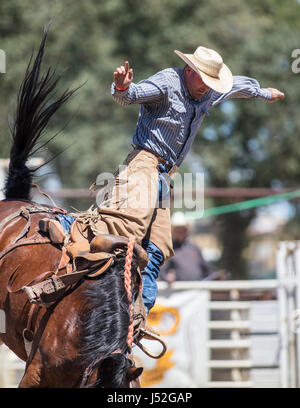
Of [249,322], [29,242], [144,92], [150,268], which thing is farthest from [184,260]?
[144,92]

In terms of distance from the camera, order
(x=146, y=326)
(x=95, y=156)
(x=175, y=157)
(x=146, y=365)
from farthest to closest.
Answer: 1. (x=95, y=156)
2. (x=146, y=365)
3. (x=175, y=157)
4. (x=146, y=326)

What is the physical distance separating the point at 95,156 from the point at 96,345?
12250 mm

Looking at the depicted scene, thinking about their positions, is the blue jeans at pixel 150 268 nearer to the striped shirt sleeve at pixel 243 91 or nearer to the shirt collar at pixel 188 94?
the shirt collar at pixel 188 94

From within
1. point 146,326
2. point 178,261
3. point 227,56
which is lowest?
point 146,326

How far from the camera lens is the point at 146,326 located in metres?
3.23

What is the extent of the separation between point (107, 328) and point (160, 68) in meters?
13.3

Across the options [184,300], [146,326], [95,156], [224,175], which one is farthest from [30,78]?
[224,175]

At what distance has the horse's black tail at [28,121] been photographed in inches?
154

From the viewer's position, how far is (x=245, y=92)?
3928 mm

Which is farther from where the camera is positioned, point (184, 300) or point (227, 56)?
point (227, 56)

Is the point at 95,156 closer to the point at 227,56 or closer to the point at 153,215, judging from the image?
the point at 227,56

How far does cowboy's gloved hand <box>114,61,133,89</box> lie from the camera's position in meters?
3.20

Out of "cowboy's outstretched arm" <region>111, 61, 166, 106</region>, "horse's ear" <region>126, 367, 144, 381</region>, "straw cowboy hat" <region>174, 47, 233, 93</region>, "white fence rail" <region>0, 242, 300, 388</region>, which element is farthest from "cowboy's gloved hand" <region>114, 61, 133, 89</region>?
"white fence rail" <region>0, 242, 300, 388</region>

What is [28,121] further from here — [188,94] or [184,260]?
[184,260]
